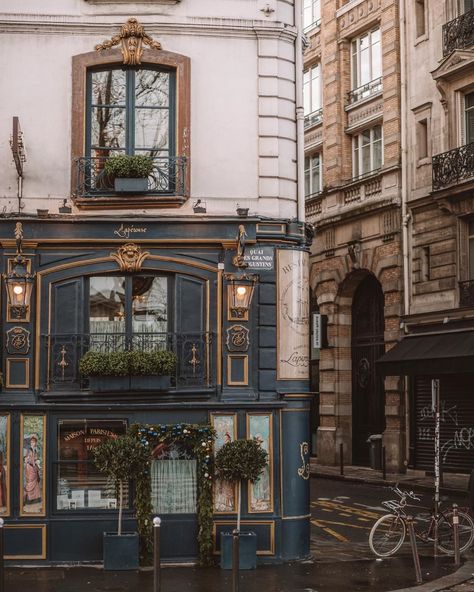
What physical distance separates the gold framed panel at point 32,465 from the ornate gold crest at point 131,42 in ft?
19.8

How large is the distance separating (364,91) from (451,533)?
21.4 metres

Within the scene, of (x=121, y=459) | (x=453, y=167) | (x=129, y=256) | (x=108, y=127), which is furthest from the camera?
(x=453, y=167)

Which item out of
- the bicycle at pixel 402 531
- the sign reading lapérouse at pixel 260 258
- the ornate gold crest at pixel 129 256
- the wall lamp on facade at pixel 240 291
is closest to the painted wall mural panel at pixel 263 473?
the wall lamp on facade at pixel 240 291

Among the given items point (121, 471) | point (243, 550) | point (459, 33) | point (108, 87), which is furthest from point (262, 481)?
point (459, 33)

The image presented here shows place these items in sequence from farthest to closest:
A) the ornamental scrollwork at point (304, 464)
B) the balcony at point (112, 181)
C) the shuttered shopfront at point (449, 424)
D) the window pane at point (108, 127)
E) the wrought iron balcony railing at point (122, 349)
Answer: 1. the shuttered shopfront at point (449, 424)
2. the window pane at point (108, 127)
3. the balcony at point (112, 181)
4. the ornamental scrollwork at point (304, 464)
5. the wrought iron balcony railing at point (122, 349)

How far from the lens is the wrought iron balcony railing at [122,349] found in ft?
55.5

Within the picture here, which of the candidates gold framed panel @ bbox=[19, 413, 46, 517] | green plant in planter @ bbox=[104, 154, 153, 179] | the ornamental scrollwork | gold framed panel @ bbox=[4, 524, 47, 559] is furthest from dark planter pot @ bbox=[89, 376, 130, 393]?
green plant in planter @ bbox=[104, 154, 153, 179]

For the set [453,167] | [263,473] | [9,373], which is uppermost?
[453,167]

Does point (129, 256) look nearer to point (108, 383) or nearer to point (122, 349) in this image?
point (122, 349)

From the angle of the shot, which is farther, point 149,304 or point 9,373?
point 149,304

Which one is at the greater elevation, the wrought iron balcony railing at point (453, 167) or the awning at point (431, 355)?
the wrought iron balcony railing at point (453, 167)

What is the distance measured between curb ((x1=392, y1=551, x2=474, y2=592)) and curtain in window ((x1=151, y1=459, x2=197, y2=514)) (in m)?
3.75

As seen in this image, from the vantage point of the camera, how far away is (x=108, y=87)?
17906 mm

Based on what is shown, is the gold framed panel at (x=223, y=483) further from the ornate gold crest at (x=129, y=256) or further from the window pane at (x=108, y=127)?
the window pane at (x=108, y=127)
